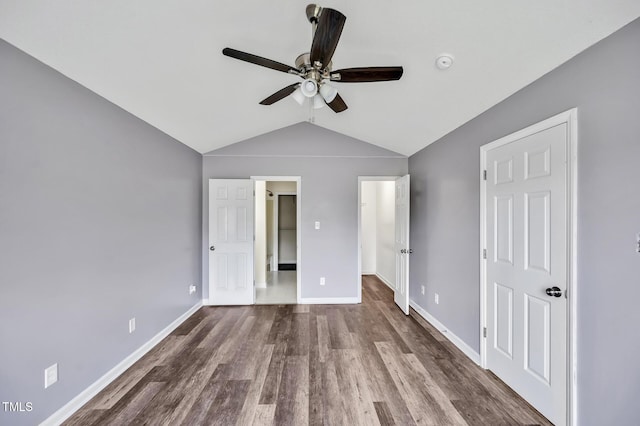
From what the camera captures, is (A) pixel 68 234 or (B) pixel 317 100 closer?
(A) pixel 68 234

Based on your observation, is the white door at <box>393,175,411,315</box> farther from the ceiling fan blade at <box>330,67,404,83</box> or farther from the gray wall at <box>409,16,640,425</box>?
the ceiling fan blade at <box>330,67,404,83</box>

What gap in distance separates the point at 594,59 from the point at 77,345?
3856mm

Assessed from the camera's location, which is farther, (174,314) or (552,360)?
(174,314)

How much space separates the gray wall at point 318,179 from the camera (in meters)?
4.18

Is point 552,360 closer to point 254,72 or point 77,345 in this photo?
point 254,72

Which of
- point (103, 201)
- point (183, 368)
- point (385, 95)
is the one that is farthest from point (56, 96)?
point (385, 95)

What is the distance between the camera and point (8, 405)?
147 centimetres

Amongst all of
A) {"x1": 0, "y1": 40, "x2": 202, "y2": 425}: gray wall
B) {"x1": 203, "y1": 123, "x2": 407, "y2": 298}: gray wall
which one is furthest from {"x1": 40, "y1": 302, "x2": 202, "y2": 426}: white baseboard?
{"x1": 203, "y1": 123, "x2": 407, "y2": 298}: gray wall

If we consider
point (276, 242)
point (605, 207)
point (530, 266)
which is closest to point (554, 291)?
point (530, 266)

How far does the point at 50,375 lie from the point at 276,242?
4.91 meters

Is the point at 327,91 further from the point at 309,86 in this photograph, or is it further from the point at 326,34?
the point at 326,34

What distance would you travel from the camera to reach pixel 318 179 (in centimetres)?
422

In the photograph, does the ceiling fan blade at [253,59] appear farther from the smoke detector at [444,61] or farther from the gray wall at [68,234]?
the gray wall at [68,234]

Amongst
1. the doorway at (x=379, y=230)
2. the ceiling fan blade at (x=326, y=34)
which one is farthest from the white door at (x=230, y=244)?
the ceiling fan blade at (x=326, y=34)
